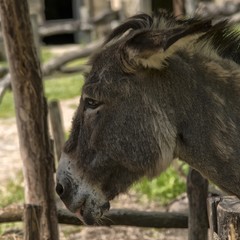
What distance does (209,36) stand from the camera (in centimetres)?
328

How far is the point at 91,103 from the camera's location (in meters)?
3.36

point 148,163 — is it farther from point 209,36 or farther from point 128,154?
point 209,36

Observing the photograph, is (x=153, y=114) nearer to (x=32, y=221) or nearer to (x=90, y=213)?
(x=90, y=213)

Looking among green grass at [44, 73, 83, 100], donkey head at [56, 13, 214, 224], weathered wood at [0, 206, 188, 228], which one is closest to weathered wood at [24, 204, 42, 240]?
donkey head at [56, 13, 214, 224]

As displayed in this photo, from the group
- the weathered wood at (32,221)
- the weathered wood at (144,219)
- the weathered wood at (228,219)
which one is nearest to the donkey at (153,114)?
the weathered wood at (228,219)

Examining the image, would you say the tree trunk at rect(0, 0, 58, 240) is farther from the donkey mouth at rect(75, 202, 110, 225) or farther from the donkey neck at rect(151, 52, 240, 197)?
the donkey neck at rect(151, 52, 240, 197)

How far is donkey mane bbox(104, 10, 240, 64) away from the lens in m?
3.26

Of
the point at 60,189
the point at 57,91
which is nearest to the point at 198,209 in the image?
the point at 60,189

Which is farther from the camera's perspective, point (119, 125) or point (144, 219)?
point (144, 219)

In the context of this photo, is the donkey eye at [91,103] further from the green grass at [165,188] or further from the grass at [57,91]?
the grass at [57,91]

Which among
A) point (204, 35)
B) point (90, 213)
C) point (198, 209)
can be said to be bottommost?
point (198, 209)

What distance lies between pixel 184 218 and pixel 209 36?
7.21 ft

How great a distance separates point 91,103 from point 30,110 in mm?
1351

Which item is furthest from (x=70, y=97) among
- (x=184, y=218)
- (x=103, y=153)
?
(x=103, y=153)
